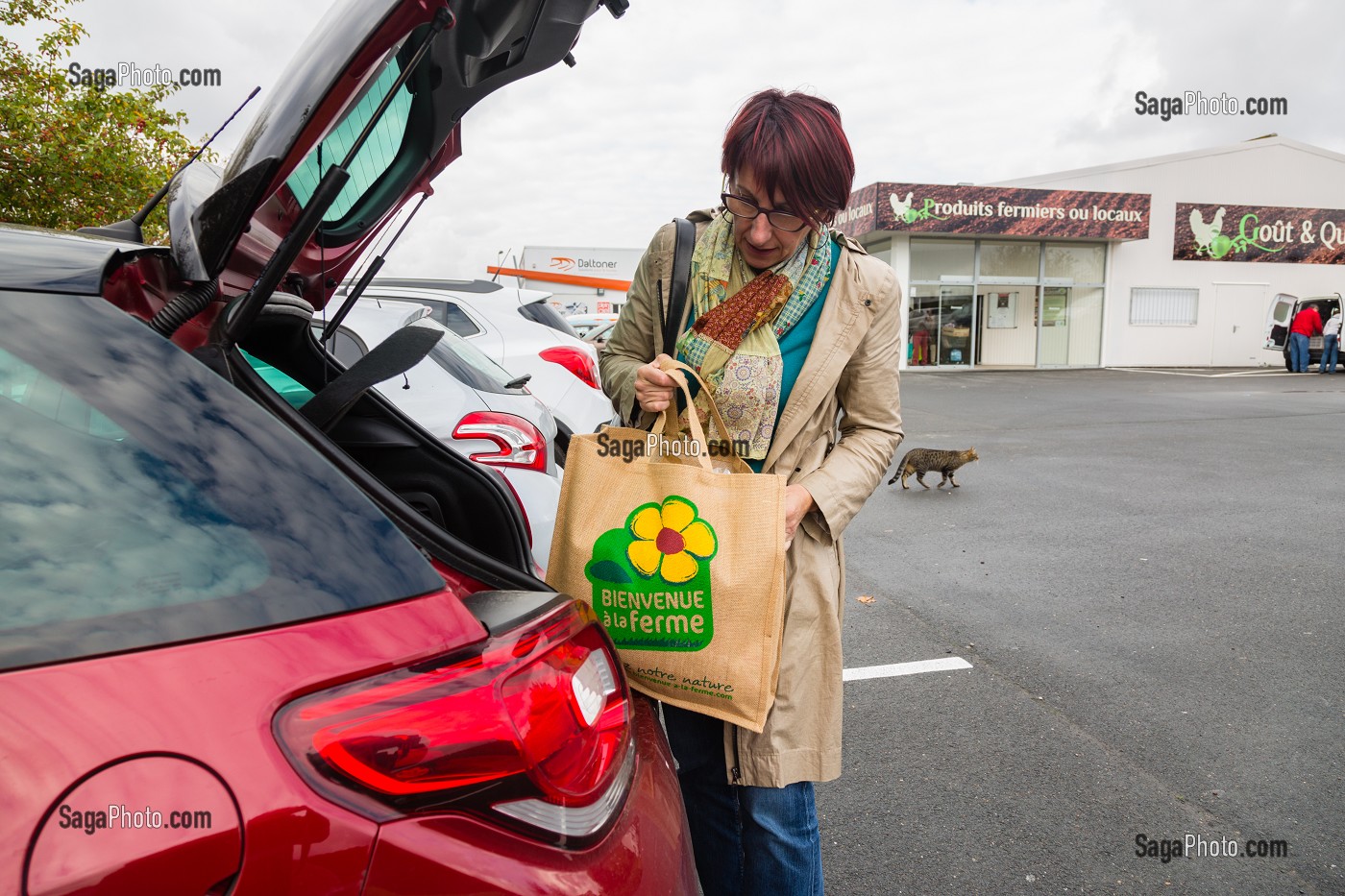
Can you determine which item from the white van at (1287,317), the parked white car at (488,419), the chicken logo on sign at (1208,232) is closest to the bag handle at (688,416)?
the parked white car at (488,419)

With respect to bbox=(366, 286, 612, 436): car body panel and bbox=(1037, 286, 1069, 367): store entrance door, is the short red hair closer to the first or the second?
bbox=(366, 286, 612, 436): car body panel

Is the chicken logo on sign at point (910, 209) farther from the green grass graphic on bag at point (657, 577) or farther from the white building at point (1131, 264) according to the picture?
the green grass graphic on bag at point (657, 577)

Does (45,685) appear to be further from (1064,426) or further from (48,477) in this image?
(1064,426)

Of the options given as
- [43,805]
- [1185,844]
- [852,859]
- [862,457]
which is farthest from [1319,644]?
[43,805]

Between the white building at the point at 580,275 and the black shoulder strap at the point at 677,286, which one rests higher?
the white building at the point at 580,275

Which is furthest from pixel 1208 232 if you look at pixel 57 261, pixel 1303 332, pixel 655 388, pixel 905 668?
pixel 57 261

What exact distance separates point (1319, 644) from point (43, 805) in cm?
494

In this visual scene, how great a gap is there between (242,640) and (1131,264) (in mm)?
29453

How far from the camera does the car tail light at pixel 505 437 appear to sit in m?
4.04

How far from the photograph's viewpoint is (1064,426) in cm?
1241

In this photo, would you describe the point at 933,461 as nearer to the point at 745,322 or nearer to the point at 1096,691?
the point at 1096,691

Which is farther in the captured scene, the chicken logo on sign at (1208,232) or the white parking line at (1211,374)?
the chicken logo on sign at (1208,232)

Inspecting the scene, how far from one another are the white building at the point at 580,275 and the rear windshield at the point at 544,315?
20.3m

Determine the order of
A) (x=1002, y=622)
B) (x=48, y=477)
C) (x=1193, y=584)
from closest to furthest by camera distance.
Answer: (x=48, y=477) < (x=1002, y=622) < (x=1193, y=584)
